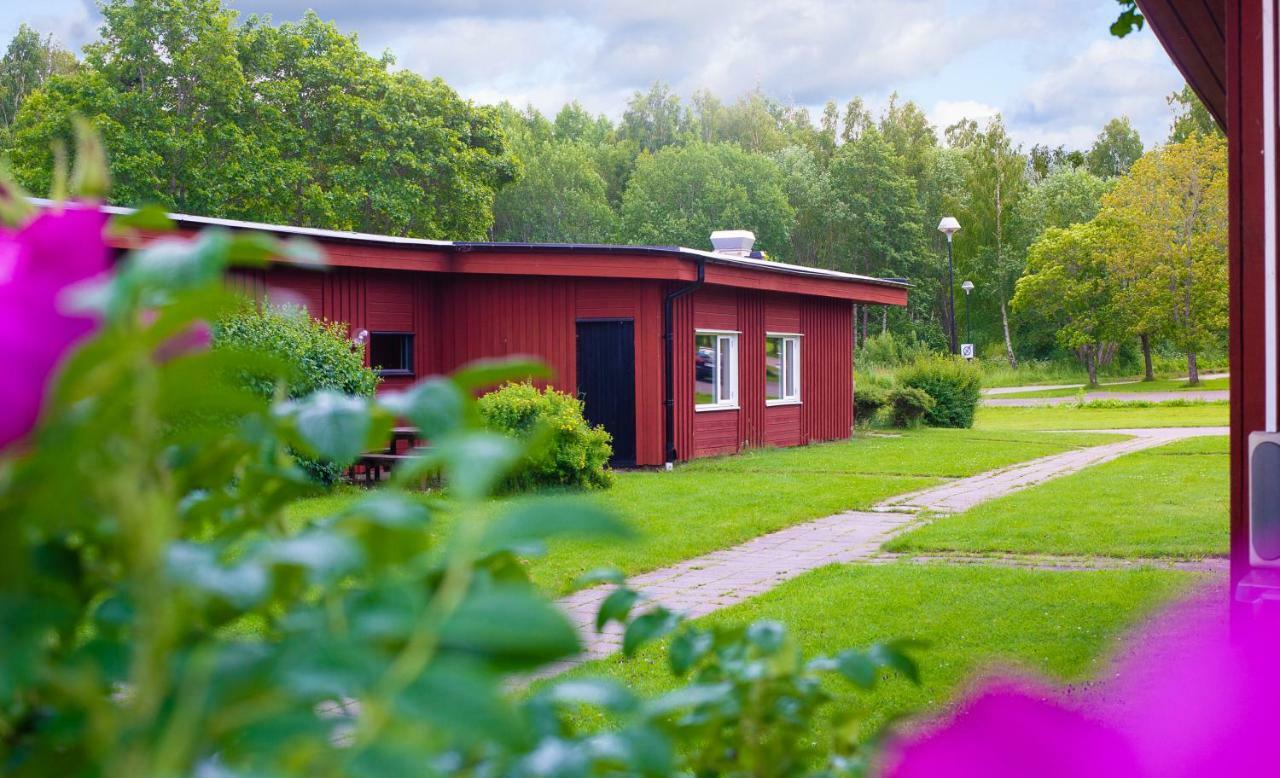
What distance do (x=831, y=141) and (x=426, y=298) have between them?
4890cm

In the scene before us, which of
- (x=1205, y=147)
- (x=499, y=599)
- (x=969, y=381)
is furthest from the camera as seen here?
(x=1205, y=147)

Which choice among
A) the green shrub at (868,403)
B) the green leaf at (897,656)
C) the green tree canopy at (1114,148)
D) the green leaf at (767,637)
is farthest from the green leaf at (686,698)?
the green tree canopy at (1114,148)

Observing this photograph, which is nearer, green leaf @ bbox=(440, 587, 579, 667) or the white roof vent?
green leaf @ bbox=(440, 587, 579, 667)

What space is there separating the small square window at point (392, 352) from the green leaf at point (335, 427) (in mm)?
13914

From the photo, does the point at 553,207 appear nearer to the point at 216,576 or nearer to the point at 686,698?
the point at 686,698

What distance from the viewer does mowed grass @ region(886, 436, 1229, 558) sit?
834cm

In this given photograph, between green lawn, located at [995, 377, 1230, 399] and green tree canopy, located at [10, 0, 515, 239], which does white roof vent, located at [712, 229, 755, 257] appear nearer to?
green tree canopy, located at [10, 0, 515, 239]

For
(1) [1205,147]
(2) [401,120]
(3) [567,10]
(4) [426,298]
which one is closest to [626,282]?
(4) [426,298]

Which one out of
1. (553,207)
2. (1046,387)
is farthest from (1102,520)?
(553,207)

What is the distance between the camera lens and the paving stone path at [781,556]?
259 inches

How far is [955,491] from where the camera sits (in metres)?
12.3

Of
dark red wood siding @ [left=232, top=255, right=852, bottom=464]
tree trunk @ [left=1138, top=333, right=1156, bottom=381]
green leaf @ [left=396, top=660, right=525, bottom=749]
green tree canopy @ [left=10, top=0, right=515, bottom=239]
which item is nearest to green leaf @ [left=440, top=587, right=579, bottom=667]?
green leaf @ [left=396, top=660, right=525, bottom=749]

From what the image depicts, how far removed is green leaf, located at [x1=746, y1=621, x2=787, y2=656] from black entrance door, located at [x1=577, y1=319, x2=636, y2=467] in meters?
13.5

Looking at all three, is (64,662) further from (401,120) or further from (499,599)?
(401,120)
